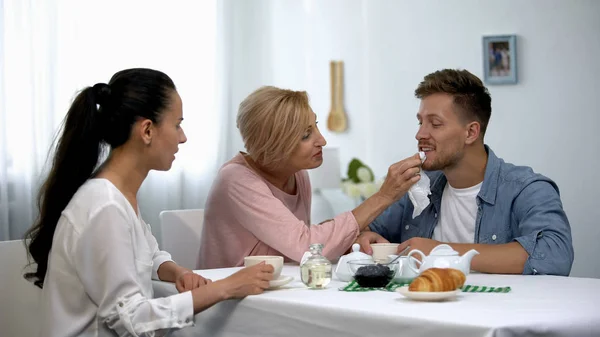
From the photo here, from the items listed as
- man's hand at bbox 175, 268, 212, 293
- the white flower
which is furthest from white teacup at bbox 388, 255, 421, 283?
the white flower

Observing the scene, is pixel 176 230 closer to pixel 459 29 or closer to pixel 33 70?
pixel 33 70

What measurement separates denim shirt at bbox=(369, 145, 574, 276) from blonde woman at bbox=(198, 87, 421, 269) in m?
0.21

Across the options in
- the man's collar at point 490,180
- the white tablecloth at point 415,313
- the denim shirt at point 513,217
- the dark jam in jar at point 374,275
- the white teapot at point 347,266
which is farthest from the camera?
the man's collar at point 490,180

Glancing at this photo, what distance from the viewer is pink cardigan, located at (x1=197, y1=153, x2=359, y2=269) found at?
2.45 metres

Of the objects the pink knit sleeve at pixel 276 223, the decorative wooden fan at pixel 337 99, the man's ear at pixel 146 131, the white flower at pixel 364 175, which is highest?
the decorative wooden fan at pixel 337 99

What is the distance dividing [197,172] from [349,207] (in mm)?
1131

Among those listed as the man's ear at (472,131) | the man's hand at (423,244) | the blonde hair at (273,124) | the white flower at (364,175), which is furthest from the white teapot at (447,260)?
the white flower at (364,175)

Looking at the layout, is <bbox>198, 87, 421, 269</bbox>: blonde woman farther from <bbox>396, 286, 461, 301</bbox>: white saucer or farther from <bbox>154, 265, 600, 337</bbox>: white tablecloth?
<bbox>396, 286, 461, 301</bbox>: white saucer

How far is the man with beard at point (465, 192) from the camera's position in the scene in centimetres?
226

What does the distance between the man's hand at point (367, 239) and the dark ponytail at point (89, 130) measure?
850 mm

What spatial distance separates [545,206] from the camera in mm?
2260

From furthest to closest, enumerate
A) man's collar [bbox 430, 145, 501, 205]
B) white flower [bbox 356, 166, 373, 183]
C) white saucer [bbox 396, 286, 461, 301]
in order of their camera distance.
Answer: white flower [bbox 356, 166, 373, 183]
man's collar [bbox 430, 145, 501, 205]
white saucer [bbox 396, 286, 461, 301]

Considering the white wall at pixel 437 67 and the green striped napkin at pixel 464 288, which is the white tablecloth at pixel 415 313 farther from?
the white wall at pixel 437 67

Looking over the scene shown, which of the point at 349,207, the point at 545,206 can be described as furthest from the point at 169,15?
the point at 545,206
